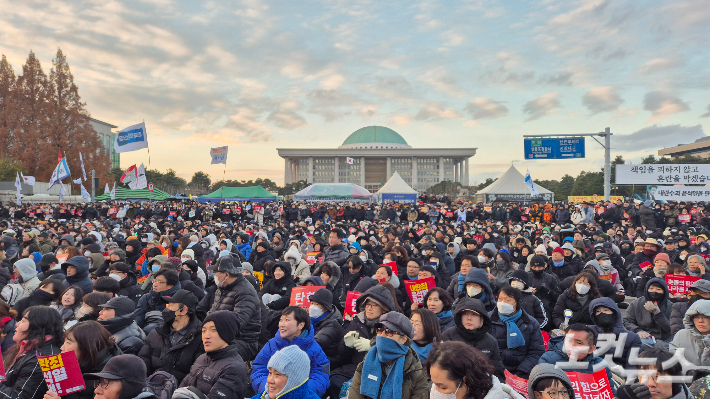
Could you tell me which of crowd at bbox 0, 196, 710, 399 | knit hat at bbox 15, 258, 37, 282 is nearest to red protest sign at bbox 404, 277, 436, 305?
crowd at bbox 0, 196, 710, 399

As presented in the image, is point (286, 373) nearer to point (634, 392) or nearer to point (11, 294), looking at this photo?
point (634, 392)

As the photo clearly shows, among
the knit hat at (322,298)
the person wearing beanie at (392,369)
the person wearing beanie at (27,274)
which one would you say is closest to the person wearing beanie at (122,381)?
the person wearing beanie at (392,369)

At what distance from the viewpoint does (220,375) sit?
11.3ft

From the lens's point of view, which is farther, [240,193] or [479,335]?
[240,193]

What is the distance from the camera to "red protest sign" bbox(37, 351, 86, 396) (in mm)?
2967

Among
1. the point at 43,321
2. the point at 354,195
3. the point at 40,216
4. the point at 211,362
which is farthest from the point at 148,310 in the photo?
the point at 354,195

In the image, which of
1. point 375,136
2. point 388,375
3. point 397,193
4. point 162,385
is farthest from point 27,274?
point 375,136

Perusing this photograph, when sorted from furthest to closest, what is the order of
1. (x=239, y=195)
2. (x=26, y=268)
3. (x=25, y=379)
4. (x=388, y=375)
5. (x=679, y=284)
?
(x=239, y=195)
(x=26, y=268)
(x=679, y=284)
(x=25, y=379)
(x=388, y=375)

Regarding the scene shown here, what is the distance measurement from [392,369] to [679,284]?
455 cm

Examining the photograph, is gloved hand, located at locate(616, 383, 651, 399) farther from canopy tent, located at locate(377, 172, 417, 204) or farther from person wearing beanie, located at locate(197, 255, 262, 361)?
canopy tent, located at locate(377, 172, 417, 204)

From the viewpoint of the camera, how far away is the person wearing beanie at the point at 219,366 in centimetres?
341

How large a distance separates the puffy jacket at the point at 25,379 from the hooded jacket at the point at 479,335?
3.11 m

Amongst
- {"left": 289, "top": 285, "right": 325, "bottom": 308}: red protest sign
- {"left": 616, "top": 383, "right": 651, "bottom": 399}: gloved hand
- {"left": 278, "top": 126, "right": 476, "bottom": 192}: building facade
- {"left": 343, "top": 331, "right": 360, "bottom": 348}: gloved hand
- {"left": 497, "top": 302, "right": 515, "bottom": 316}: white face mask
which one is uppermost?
{"left": 278, "top": 126, "right": 476, "bottom": 192}: building facade

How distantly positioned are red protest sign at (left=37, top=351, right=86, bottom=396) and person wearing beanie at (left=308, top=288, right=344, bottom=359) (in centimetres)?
196
